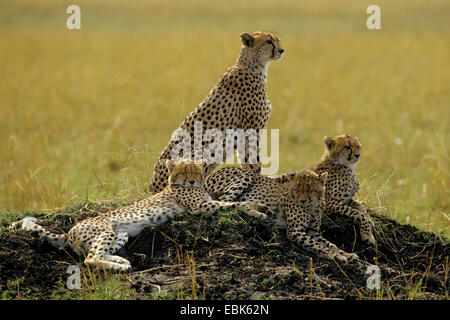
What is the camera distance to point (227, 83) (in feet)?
21.3

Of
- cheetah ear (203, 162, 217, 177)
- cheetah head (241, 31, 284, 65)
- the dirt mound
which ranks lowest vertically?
the dirt mound

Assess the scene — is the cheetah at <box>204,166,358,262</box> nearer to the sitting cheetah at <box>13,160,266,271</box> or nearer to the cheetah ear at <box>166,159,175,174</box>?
the sitting cheetah at <box>13,160,266,271</box>

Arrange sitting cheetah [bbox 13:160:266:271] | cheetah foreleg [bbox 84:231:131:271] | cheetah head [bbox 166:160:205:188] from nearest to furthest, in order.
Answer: cheetah foreleg [bbox 84:231:131:271], sitting cheetah [bbox 13:160:266:271], cheetah head [bbox 166:160:205:188]

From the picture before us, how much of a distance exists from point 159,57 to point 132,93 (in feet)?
14.8

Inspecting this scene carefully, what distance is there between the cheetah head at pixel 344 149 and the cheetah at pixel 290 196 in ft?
1.34

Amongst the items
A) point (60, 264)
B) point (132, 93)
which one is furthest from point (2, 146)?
Result: point (60, 264)

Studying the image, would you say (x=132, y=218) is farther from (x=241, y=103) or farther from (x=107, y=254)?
(x=241, y=103)

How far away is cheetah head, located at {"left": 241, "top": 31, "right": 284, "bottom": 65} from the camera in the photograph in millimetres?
6457

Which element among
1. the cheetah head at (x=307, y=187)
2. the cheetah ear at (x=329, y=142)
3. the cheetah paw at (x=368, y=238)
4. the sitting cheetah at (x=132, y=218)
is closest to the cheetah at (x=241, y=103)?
the sitting cheetah at (x=132, y=218)

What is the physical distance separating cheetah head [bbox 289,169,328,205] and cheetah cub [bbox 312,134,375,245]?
36cm

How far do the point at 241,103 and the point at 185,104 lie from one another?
8048mm

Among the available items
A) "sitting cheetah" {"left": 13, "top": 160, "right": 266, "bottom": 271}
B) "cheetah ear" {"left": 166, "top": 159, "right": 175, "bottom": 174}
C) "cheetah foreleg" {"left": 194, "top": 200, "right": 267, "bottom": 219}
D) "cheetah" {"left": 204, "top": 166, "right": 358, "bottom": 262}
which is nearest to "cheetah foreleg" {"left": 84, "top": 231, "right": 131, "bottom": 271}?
"sitting cheetah" {"left": 13, "top": 160, "right": 266, "bottom": 271}

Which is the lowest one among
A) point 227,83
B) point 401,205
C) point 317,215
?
point 401,205
